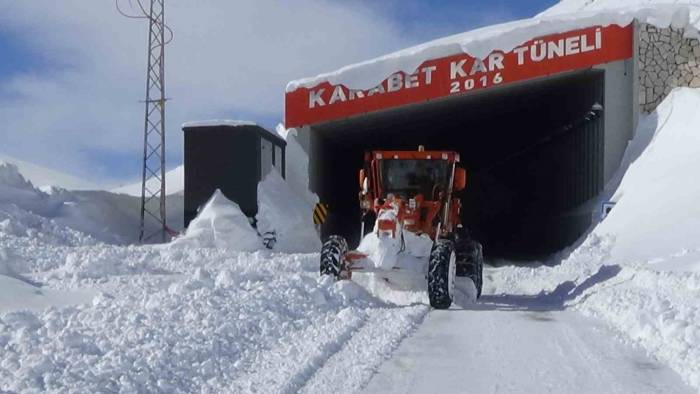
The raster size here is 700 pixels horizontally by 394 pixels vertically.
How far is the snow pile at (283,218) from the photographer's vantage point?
2478 cm

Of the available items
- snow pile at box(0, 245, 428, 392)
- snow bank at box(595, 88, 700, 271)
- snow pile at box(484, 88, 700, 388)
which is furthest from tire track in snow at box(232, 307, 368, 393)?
snow bank at box(595, 88, 700, 271)

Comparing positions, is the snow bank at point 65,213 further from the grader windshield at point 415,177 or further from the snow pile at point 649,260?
the snow pile at point 649,260

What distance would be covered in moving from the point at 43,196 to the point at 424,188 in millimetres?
15975

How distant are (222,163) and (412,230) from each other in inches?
454

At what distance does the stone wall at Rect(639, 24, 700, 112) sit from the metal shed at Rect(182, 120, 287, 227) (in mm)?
11009

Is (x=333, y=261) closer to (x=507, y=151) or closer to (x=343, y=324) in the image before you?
(x=343, y=324)

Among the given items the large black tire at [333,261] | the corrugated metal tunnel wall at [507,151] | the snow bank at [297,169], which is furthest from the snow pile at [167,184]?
the large black tire at [333,261]

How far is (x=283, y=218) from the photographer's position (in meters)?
24.9

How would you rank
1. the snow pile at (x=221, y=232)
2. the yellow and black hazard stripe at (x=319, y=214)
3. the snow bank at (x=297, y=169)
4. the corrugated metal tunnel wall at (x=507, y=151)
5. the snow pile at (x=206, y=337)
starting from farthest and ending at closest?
1. the corrugated metal tunnel wall at (x=507, y=151)
2. the snow bank at (x=297, y=169)
3. the yellow and black hazard stripe at (x=319, y=214)
4. the snow pile at (x=221, y=232)
5. the snow pile at (x=206, y=337)

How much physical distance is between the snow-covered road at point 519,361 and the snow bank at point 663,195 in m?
4.29

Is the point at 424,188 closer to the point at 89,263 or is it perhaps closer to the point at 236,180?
the point at 89,263

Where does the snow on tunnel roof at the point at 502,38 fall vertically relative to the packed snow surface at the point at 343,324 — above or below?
above

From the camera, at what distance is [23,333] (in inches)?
314

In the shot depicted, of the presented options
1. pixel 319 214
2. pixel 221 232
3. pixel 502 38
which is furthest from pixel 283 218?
pixel 502 38
